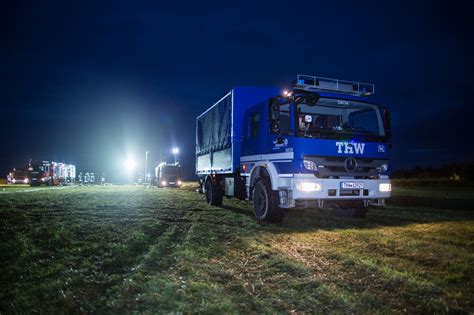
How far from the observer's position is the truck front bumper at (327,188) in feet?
27.9

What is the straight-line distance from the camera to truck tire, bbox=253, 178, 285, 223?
9258 mm

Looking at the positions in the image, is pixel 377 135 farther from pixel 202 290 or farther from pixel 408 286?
pixel 202 290

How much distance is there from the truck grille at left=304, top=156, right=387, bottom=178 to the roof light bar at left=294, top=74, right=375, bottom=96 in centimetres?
203

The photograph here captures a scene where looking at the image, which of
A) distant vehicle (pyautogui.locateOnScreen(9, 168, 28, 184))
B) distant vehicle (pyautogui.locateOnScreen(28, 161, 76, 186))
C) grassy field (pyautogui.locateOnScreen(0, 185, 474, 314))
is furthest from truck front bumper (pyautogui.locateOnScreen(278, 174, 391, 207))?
distant vehicle (pyautogui.locateOnScreen(9, 168, 28, 184))

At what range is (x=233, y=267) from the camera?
5.30 meters

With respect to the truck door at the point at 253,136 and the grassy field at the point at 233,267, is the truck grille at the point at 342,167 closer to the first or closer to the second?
the grassy field at the point at 233,267

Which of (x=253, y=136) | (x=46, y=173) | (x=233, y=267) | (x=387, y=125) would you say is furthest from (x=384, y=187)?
(x=46, y=173)

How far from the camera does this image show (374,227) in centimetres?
909

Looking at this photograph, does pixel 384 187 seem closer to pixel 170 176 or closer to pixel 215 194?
pixel 215 194

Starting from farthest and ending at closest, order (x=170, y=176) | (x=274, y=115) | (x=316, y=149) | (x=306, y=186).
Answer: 1. (x=170, y=176)
2. (x=274, y=115)
3. (x=316, y=149)
4. (x=306, y=186)

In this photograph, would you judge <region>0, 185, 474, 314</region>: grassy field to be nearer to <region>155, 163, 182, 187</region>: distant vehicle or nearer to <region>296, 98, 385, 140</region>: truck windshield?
<region>296, 98, 385, 140</region>: truck windshield

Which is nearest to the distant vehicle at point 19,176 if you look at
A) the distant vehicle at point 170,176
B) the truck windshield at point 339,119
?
the distant vehicle at point 170,176

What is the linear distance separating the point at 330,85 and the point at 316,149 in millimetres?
2281

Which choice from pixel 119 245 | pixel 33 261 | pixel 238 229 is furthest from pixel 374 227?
pixel 33 261
